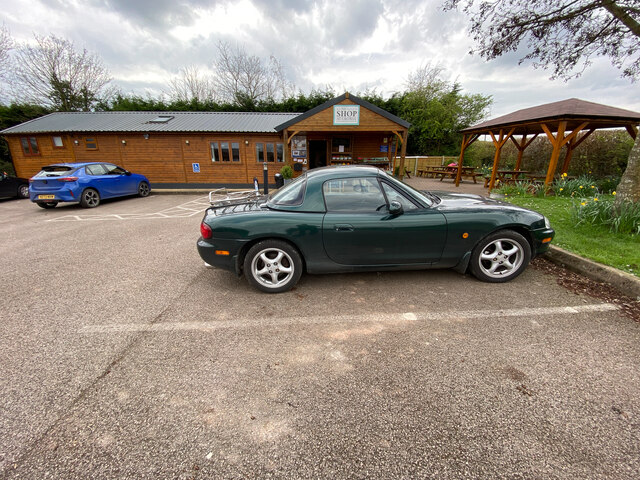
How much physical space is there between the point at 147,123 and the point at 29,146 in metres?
6.55

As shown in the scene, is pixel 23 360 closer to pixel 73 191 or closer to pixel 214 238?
pixel 214 238

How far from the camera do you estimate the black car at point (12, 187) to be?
398 inches

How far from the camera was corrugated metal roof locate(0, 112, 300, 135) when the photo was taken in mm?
13828

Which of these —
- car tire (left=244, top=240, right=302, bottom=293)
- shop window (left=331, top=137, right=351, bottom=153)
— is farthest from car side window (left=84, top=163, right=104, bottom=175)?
shop window (left=331, top=137, right=351, bottom=153)

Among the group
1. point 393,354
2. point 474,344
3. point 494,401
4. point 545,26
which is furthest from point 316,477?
point 545,26

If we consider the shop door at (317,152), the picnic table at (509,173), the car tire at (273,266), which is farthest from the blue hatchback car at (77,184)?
the picnic table at (509,173)

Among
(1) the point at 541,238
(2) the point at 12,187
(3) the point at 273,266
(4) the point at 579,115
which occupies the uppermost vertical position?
(4) the point at 579,115

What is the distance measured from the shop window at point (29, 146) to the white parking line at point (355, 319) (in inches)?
736

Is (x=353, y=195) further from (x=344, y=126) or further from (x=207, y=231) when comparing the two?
(x=344, y=126)

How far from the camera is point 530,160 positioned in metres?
14.5

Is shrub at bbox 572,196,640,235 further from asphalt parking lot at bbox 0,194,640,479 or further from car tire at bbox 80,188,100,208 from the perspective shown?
car tire at bbox 80,188,100,208

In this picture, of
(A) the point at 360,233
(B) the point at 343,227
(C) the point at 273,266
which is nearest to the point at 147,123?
(C) the point at 273,266

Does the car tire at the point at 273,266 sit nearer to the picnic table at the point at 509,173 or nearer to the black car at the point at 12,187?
the picnic table at the point at 509,173

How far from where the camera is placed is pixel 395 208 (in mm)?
3033
